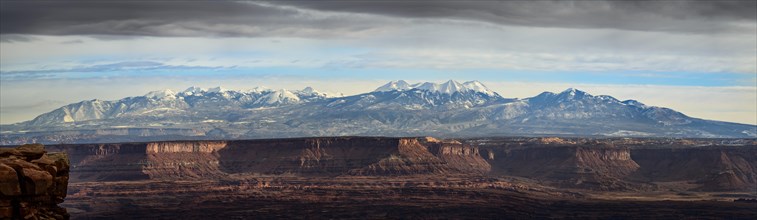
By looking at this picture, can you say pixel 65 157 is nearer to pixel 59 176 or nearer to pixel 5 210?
pixel 59 176

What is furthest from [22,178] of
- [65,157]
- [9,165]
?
[65,157]

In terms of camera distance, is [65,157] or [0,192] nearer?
[0,192]

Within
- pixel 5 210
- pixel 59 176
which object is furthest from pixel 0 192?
pixel 59 176

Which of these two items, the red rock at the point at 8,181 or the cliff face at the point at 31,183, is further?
the cliff face at the point at 31,183

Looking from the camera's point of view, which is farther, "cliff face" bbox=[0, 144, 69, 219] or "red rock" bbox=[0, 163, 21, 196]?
"cliff face" bbox=[0, 144, 69, 219]

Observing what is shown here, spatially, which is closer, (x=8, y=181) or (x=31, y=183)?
(x=8, y=181)

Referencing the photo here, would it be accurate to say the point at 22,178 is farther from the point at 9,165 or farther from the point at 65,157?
the point at 65,157

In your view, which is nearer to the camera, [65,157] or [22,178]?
[22,178]
